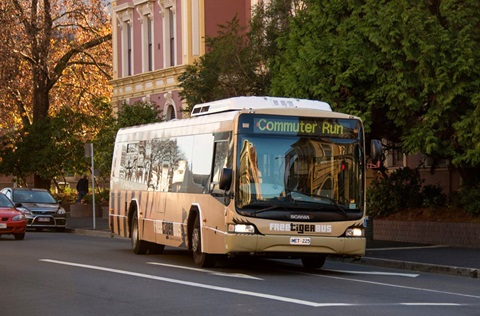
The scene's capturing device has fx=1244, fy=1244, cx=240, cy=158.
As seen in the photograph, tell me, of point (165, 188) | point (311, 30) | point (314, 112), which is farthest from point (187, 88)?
point (314, 112)

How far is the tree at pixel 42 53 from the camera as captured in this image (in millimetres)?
56688

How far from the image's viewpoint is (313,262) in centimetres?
2275

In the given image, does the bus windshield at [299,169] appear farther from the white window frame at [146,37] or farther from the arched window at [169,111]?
the white window frame at [146,37]

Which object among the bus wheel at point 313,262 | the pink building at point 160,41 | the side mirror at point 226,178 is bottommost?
the bus wheel at point 313,262

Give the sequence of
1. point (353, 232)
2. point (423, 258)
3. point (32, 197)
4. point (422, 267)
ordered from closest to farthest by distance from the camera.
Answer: point (353, 232), point (422, 267), point (423, 258), point (32, 197)

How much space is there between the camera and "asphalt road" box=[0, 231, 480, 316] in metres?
14.5

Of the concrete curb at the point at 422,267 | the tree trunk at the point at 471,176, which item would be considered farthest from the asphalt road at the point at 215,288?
the tree trunk at the point at 471,176

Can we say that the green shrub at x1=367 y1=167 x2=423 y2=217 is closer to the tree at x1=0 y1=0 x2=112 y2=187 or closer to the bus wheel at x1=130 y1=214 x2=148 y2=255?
the bus wheel at x1=130 y1=214 x2=148 y2=255

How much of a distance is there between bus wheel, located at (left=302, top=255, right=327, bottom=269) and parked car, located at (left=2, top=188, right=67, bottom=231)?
21138 millimetres

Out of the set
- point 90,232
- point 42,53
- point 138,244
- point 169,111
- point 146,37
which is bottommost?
point 90,232

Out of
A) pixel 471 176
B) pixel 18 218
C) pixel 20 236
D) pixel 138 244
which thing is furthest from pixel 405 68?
pixel 20 236

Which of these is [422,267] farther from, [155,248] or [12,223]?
[12,223]

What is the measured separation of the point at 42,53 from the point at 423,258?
1402 inches

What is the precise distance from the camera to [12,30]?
56344mm
